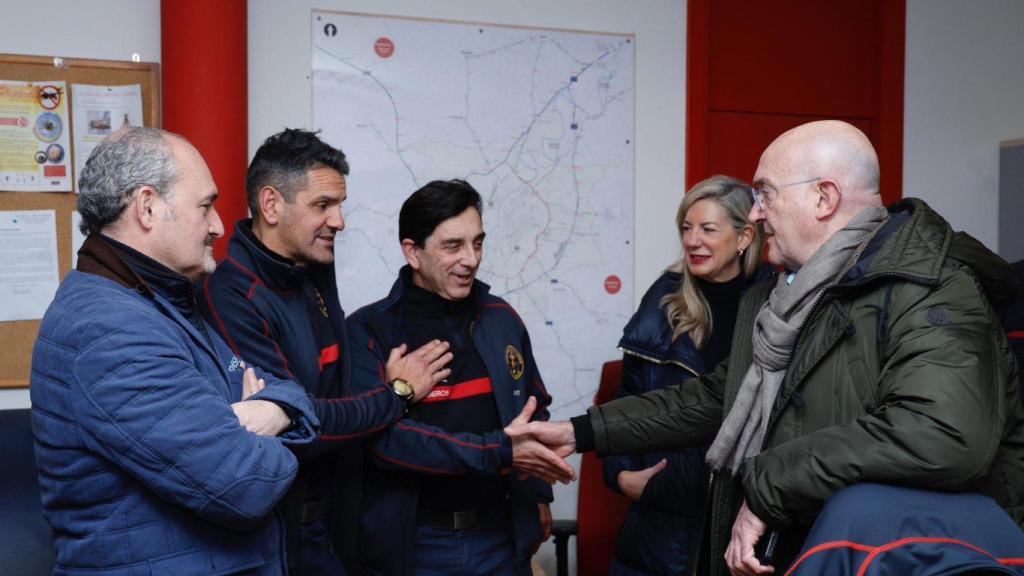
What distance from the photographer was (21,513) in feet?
7.81

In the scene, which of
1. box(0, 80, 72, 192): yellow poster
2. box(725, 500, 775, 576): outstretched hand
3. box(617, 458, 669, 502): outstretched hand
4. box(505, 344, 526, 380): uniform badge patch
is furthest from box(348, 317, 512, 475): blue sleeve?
box(0, 80, 72, 192): yellow poster

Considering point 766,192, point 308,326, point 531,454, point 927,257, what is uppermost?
point 766,192

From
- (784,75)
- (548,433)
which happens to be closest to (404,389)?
(548,433)

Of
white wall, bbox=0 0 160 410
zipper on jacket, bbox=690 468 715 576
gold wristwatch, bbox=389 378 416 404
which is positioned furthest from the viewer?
white wall, bbox=0 0 160 410

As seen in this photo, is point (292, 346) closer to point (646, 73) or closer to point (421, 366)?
point (421, 366)

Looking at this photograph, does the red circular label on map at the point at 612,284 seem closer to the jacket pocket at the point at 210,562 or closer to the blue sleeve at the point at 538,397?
the blue sleeve at the point at 538,397

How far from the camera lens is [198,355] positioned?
1.77 m

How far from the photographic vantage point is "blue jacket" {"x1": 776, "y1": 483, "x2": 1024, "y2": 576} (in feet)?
4.29

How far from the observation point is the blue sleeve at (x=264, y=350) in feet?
7.20

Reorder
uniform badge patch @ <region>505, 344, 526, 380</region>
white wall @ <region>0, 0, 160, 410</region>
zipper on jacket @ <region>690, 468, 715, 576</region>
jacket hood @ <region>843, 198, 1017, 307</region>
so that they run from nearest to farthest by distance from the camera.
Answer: jacket hood @ <region>843, 198, 1017, 307</region> → zipper on jacket @ <region>690, 468, 715, 576</region> → uniform badge patch @ <region>505, 344, 526, 380</region> → white wall @ <region>0, 0, 160, 410</region>

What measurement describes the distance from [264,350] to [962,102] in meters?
3.59

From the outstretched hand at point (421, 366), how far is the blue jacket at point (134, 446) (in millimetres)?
745

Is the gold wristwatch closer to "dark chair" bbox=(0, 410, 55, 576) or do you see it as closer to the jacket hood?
"dark chair" bbox=(0, 410, 55, 576)

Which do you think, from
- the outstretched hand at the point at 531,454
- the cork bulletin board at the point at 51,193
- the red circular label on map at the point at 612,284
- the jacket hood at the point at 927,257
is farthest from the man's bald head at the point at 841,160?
the cork bulletin board at the point at 51,193
